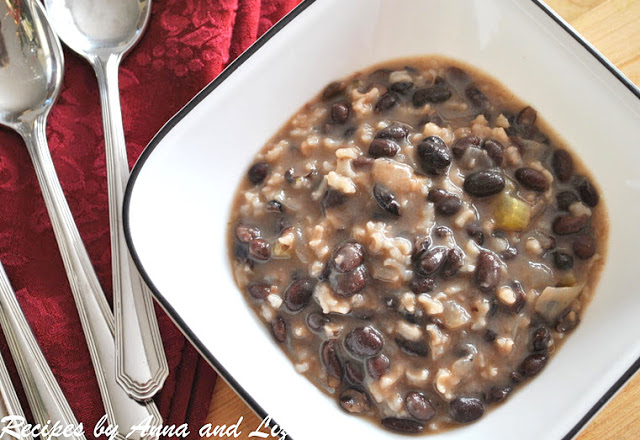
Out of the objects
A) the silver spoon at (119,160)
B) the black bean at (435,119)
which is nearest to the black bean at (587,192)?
the black bean at (435,119)

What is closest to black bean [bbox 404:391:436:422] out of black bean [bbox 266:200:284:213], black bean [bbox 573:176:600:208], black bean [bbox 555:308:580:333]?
black bean [bbox 555:308:580:333]

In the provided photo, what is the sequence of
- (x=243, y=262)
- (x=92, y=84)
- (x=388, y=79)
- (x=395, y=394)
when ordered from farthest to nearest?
(x=92, y=84) < (x=388, y=79) < (x=243, y=262) < (x=395, y=394)

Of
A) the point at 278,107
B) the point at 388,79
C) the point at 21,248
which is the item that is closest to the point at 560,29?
the point at 388,79

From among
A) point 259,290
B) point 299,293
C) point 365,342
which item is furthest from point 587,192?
point 259,290

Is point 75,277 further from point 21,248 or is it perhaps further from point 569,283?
point 569,283

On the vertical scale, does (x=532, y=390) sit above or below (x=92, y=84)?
above

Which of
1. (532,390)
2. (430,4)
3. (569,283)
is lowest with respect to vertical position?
(532,390)

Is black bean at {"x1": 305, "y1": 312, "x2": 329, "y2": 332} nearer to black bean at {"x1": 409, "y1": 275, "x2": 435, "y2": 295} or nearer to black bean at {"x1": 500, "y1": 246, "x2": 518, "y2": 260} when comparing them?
black bean at {"x1": 409, "y1": 275, "x2": 435, "y2": 295}

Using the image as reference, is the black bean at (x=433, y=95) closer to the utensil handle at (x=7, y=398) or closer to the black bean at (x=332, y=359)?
the black bean at (x=332, y=359)
